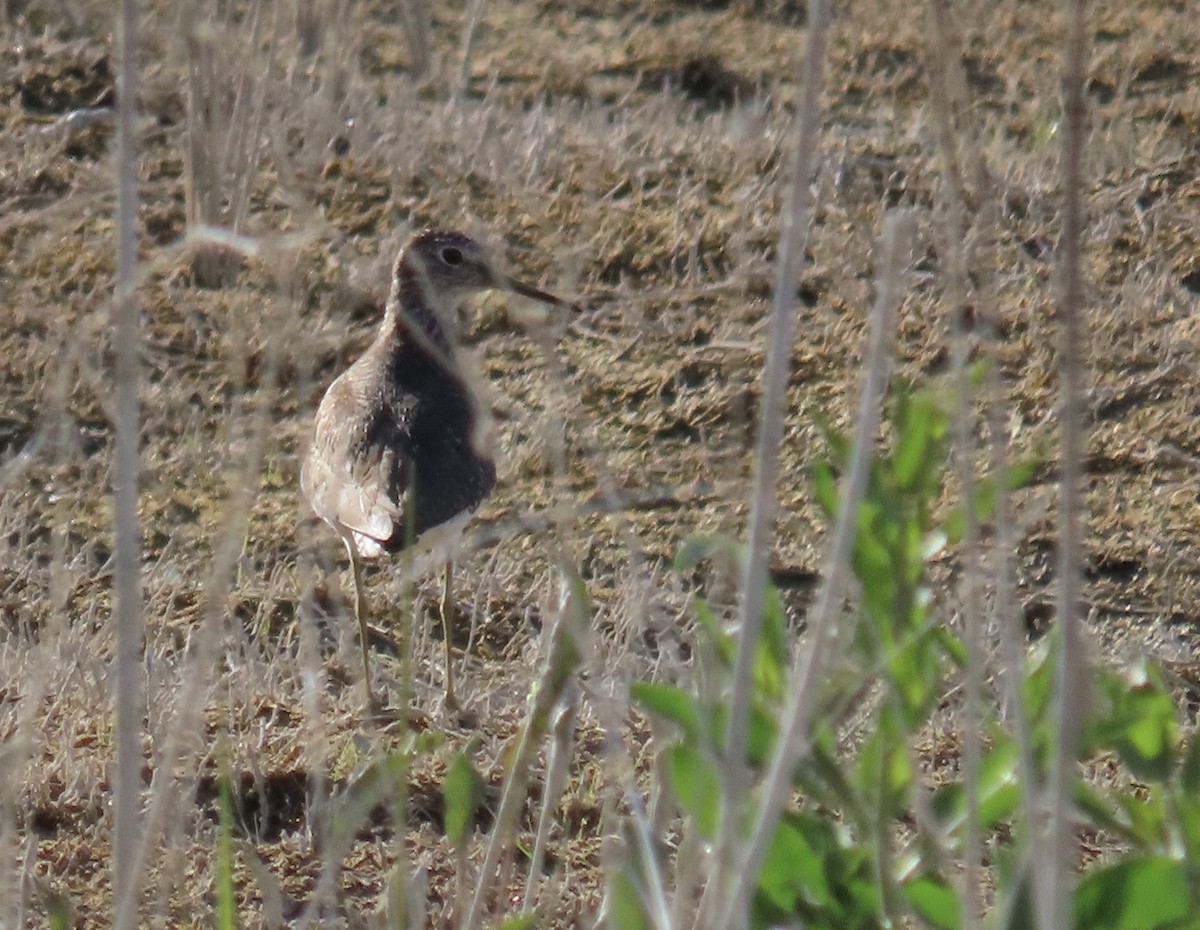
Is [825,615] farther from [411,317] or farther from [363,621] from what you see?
[411,317]

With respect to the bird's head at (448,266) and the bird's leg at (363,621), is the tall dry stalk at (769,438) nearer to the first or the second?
the bird's leg at (363,621)

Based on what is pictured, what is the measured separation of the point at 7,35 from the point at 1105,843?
6.17 metres

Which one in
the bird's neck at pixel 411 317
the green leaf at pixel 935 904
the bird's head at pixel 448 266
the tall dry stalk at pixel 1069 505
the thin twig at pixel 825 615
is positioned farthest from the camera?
the bird's head at pixel 448 266

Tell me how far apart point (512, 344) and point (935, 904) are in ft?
15.6

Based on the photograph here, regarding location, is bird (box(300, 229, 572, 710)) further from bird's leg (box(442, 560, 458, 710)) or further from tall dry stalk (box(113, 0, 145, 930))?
tall dry stalk (box(113, 0, 145, 930))

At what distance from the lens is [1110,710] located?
96.7 inches

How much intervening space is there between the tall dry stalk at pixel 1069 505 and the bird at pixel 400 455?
2.94 metres

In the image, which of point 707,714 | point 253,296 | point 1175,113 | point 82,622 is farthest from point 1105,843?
point 1175,113

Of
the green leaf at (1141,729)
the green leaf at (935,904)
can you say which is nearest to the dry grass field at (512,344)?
the green leaf at (935,904)

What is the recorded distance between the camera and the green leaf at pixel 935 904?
226cm

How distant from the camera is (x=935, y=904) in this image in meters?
2.27

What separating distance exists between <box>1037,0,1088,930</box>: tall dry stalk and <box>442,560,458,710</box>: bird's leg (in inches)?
115

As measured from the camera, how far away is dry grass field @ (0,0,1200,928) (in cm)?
421

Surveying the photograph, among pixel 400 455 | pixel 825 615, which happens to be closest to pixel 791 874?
pixel 825 615
